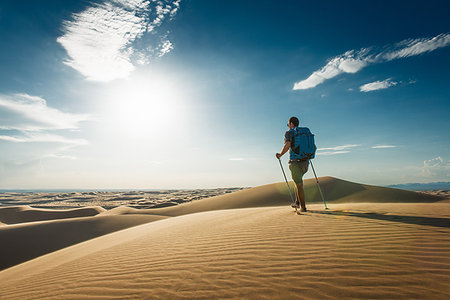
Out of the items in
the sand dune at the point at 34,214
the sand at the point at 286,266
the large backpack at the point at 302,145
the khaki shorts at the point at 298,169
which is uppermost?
the large backpack at the point at 302,145

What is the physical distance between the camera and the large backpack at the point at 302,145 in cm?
580

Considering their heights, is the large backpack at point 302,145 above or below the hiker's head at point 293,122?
below

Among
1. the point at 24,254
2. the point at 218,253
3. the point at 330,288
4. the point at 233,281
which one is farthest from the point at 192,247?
the point at 24,254

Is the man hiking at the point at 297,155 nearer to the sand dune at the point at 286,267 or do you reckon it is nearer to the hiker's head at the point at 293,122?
the hiker's head at the point at 293,122

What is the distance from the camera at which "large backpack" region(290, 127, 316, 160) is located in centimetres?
580

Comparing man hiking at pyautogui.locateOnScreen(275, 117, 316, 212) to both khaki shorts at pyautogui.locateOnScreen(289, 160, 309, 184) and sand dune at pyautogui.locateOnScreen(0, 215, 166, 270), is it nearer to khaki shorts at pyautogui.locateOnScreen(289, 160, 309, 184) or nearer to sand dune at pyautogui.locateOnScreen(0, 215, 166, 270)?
khaki shorts at pyautogui.locateOnScreen(289, 160, 309, 184)

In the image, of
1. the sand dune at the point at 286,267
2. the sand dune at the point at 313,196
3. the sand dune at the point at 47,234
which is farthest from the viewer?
the sand dune at the point at 313,196

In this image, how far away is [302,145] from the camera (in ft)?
19.0

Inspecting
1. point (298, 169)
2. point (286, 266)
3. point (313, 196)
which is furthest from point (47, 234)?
point (313, 196)

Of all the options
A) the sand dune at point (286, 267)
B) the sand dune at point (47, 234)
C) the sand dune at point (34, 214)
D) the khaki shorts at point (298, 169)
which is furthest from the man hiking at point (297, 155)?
the sand dune at point (34, 214)

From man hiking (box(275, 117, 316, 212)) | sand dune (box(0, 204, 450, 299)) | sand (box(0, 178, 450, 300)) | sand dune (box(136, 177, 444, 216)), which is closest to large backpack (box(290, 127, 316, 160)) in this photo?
man hiking (box(275, 117, 316, 212))

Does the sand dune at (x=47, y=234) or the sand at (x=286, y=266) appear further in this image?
the sand dune at (x=47, y=234)

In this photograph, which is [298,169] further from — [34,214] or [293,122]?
[34,214]

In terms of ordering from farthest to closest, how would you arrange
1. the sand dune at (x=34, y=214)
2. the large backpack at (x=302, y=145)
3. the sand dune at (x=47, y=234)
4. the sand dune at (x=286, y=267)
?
the sand dune at (x=34, y=214), the sand dune at (x=47, y=234), the large backpack at (x=302, y=145), the sand dune at (x=286, y=267)
